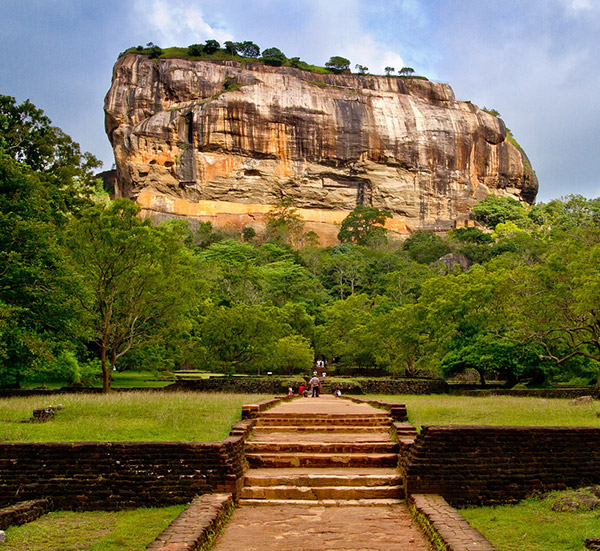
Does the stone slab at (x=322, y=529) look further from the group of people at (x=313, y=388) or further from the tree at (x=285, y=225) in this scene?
the tree at (x=285, y=225)

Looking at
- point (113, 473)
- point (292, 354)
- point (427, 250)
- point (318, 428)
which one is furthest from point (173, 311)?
point (427, 250)

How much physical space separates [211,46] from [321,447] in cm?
8528

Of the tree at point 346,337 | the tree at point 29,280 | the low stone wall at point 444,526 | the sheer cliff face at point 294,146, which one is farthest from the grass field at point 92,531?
the sheer cliff face at point 294,146

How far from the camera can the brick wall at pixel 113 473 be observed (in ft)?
23.4

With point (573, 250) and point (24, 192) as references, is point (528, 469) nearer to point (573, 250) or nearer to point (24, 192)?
point (24, 192)

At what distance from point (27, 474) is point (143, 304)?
15.2 meters

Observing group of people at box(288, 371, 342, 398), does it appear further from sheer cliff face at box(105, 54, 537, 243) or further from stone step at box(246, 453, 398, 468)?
sheer cliff face at box(105, 54, 537, 243)

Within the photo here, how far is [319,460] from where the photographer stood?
8531mm

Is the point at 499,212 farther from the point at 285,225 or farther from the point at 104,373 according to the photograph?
the point at 104,373

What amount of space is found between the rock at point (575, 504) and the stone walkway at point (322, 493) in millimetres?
1747

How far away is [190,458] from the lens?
7.38 m

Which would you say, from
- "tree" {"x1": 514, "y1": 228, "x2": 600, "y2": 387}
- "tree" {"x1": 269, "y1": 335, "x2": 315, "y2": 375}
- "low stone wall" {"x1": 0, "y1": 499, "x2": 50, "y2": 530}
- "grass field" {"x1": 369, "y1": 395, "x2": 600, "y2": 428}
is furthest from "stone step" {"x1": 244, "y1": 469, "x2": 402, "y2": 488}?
"tree" {"x1": 269, "y1": 335, "x2": 315, "y2": 375}

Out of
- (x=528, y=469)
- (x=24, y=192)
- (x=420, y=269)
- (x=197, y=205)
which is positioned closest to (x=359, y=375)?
(x=420, y=269)

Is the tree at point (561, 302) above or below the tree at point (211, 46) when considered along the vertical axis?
below
